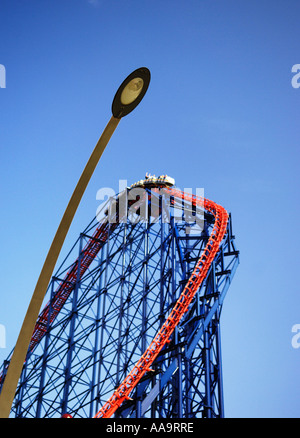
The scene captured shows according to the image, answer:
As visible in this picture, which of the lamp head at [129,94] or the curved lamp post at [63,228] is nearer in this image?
the curved lamp post at [63,228]

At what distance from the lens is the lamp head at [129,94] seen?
619 centimetres

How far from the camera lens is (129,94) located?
6.23m

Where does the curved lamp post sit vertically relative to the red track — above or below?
below

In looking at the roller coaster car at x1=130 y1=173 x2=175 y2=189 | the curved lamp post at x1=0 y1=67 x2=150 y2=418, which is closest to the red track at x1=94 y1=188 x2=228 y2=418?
the roller coaster car at x1=130 y1=173 x2=175 y2=189

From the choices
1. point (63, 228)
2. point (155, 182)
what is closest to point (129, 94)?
point (63, 228)

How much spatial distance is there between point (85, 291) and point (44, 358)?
272cm

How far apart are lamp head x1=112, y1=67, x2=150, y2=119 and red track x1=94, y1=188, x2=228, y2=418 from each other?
13.4 metres

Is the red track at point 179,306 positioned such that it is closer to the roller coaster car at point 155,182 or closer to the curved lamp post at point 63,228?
the roller coaster car at point 155,182

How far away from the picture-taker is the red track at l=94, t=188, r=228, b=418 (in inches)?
725

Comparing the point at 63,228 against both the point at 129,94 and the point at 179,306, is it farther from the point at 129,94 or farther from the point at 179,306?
the point at 179,306

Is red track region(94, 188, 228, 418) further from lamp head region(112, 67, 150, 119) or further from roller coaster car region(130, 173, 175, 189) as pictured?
lamp head region(112, 67, 150, 119)

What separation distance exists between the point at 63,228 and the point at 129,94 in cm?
146

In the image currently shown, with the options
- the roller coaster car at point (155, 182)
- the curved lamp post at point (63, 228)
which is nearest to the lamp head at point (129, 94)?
the curved lamp post at point (63, 228)

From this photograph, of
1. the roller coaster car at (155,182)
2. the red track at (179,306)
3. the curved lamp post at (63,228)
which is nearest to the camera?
the curved lamp post at (63,228)
